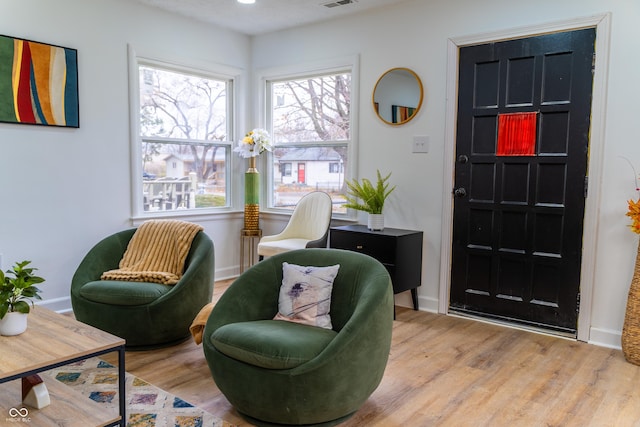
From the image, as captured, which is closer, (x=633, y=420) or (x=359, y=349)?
(x=359, y=349)

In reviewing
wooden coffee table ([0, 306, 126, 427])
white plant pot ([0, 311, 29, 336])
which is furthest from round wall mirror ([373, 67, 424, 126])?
white plant pot ([0, 311, 29, 336])

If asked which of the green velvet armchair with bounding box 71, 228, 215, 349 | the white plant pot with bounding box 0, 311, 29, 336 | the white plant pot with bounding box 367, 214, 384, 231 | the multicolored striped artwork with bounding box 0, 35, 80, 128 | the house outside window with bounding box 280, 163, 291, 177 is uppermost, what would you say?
the multicolored striped artwork with bounding box 0, 35, 80, 128

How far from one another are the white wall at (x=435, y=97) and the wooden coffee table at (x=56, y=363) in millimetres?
2689

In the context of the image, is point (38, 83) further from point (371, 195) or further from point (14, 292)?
point (371, 195)

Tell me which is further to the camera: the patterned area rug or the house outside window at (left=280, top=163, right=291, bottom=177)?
the house outside window at (left=280, top=163, right=291, bottom=177)

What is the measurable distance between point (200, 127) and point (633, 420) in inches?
161

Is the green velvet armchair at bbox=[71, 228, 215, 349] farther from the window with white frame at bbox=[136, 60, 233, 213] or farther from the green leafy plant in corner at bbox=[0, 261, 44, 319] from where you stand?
the window with white frame at bbox=[136, 60, 233, 213]

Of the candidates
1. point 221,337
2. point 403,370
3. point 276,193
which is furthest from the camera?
point 276,193

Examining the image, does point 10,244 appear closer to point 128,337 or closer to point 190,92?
point 128,337

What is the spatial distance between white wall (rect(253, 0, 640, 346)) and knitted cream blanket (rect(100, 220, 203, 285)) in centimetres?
175

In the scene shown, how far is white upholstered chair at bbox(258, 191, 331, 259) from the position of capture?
13.9 ft

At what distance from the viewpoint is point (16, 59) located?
3445 millimetres

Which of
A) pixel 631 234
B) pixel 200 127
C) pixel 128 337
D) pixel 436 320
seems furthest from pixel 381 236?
pixel 200 127

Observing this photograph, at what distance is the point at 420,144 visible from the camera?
4.01 metres
